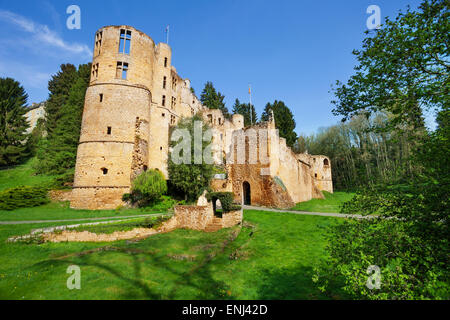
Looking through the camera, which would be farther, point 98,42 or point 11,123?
point 11,123

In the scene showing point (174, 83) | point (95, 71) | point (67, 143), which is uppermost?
point (174, 83)

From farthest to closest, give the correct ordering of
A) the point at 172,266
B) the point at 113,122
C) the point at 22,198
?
the point at 113,122 < the point at 22,198 < the point at 172,266

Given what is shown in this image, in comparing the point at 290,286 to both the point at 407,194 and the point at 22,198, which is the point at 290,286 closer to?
the point at 407,194

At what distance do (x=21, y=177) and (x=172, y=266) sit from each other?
29338 mm

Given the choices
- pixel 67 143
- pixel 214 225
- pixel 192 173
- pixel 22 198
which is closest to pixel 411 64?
pixel 214 225

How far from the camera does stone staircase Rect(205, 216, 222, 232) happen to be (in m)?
15.1

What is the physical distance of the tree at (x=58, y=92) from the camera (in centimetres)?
3719

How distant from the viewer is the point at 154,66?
27688 mm

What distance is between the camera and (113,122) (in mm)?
21219

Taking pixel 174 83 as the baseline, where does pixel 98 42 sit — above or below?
above

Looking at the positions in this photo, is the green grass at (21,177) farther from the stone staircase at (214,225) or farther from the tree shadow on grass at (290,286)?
the tree shadow on grass at (290,286)

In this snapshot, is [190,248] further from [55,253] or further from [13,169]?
[13,169]

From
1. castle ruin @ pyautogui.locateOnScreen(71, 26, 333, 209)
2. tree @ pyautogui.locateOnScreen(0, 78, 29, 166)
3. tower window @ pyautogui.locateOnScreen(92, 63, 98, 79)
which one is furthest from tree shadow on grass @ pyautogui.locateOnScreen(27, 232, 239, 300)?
tree @ pyautogui.locateOnScreen(0, 78, 29, 166)
